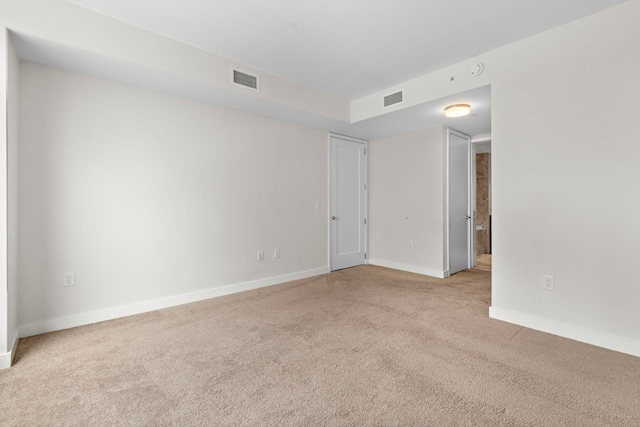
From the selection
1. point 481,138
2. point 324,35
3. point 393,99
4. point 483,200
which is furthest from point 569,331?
point 483,200

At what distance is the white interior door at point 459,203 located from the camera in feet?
16.2

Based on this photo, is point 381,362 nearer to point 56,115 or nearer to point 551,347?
point 551,347

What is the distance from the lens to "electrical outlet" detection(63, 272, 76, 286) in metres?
2.84

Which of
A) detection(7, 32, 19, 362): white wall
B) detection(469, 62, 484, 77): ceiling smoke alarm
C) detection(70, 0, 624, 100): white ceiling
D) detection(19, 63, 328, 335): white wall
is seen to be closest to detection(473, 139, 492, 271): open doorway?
detection(469, 62, 484, 77): ceiling smoke alarm

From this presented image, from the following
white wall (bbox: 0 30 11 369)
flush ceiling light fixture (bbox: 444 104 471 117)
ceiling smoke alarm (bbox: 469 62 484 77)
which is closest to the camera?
white wall (bbox: 0 30 11 369)

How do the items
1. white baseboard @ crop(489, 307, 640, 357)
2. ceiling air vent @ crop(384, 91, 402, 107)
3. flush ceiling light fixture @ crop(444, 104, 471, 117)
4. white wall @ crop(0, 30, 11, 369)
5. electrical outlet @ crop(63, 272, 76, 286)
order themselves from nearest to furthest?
white wall @ crop(0, 30, 11, 369) < white baseboard @ crop(489, 307, 640, 357) < electrical outlet @ crop(63, 272, 76, 286) < flush ceiling light fixture @ crop(444, 104, 471, 117) < ceiling air vent @ crop(384, 91, 402, 107)

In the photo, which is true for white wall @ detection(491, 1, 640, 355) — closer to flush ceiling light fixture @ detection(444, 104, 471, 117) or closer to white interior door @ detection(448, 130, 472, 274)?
flush ceiling light fixture @ detection(444, 104, 471, 117)

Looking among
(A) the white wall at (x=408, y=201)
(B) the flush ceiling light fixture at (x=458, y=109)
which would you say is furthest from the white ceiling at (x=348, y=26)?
(A) the white wall at (x=408, y=201)

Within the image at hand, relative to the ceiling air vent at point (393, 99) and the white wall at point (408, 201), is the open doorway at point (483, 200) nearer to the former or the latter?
the white wall at point (408, 201)

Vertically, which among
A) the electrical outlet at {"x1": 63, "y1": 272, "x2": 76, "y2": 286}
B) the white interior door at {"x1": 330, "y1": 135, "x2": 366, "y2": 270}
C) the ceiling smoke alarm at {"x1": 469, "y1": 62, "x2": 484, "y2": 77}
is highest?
the ceiling smoke alarm at {"x1": 469, "y1": 62, "x2": 484, "y2": 77}

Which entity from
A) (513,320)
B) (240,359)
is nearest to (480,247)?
(513,320)

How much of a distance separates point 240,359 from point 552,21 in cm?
376

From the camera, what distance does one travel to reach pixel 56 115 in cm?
278

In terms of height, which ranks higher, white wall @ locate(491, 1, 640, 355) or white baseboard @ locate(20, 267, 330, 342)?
white wall @ locate(491, 1, 640, 355)
